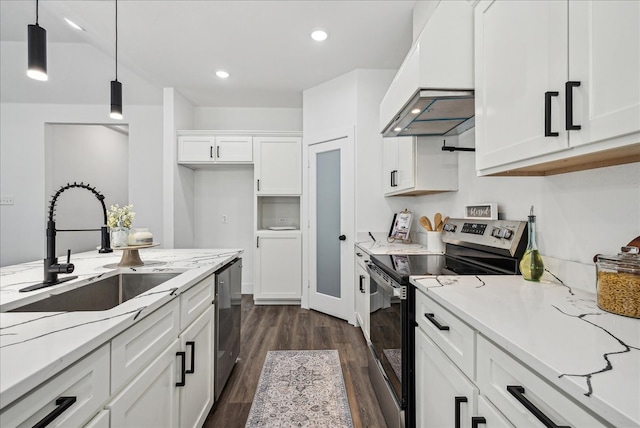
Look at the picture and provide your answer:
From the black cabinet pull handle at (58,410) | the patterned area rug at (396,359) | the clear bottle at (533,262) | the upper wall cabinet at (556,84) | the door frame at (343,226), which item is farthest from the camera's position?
the door frame at (343,226)

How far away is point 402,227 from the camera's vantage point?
2781 millimetres

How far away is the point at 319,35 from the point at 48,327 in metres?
2.73

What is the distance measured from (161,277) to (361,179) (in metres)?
2.14

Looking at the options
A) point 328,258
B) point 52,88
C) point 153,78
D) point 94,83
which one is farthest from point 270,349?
point 52,88

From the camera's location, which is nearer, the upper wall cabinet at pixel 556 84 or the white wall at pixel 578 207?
the upper wall cabinet at pixel 556 84

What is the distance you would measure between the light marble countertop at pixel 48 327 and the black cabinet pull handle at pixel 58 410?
0.08m

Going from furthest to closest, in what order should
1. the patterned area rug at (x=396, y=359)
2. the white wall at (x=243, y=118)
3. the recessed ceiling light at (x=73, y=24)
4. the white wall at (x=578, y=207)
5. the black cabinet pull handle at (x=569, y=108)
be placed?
the white wall at (x=243, y=118) < the recessed ceiling light at (x=73, y=24) < the patterned area rug at (x=396, y=359) < the white wall at (x=578, y=207) < the black cabinet pull handle at (x=569, y=108)

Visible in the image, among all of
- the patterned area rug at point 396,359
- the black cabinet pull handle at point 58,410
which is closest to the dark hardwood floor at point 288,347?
the patterned area rug at point 396,359

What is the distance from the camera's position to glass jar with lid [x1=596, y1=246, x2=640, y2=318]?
30.9 inches

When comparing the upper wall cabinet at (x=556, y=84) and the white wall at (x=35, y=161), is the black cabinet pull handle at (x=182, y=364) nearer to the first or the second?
the upper wall cabinet at (x=556, y=84)

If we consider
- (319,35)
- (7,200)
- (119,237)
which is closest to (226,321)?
(119,237)

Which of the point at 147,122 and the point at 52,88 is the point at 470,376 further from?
the point at 52,88

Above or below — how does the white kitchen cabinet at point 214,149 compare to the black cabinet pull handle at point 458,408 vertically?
above

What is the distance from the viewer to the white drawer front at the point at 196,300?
1341mm
